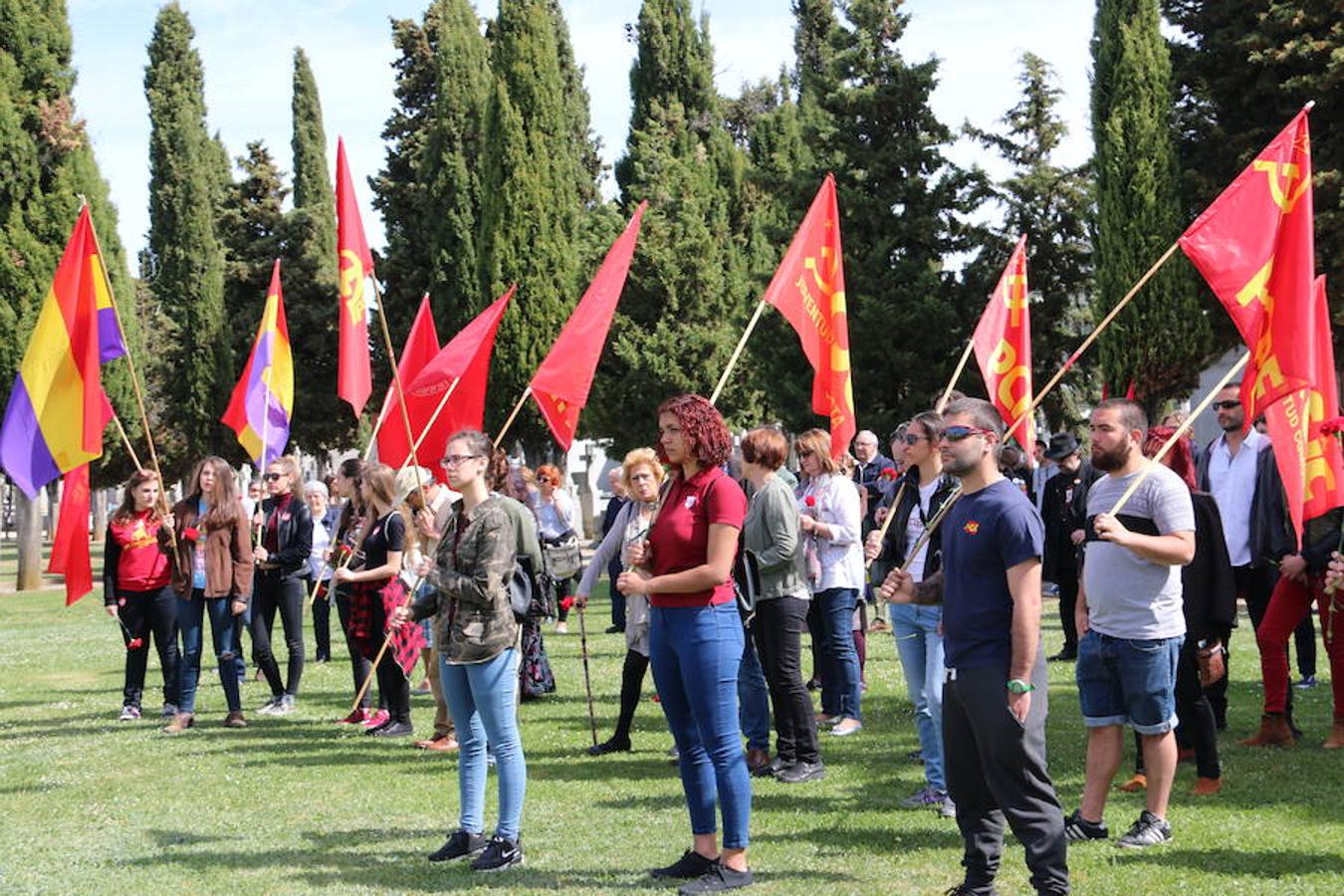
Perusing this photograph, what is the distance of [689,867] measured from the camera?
6.04 m

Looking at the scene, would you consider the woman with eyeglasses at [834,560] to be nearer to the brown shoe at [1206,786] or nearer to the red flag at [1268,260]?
the brown shoe at [1206,786]

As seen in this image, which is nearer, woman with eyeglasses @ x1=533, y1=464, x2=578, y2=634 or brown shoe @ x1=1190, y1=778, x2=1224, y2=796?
brown shoe @ x1=1190, y1=778, x2=1224, y2=796

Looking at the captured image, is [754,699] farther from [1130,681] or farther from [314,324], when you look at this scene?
[314,324]

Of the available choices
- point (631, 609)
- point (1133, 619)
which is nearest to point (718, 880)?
point (1133, 619)

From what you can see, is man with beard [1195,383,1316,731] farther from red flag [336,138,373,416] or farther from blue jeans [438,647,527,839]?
red flag [336,138,373,416]

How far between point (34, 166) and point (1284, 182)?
31021mm

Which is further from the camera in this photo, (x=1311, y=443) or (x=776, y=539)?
(x=1311, y=443)

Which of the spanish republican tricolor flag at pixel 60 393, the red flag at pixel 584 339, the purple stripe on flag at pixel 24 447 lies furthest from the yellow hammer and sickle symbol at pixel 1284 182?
the purple stripe on flag at pixel 24 447

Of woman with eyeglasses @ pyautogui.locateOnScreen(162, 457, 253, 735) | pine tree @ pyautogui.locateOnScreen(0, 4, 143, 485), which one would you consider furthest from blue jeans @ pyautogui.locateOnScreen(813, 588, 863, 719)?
pine tree @ pyautogui.locateOnScreen(0, 4, 143, 485)

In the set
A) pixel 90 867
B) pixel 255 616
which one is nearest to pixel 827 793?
pixel 90 867

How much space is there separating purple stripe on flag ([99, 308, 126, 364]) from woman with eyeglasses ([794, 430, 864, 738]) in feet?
18.0

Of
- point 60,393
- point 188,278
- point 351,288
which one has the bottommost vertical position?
point 60,393

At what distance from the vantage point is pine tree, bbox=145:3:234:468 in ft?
139

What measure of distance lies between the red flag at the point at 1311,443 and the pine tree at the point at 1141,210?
17240mm
